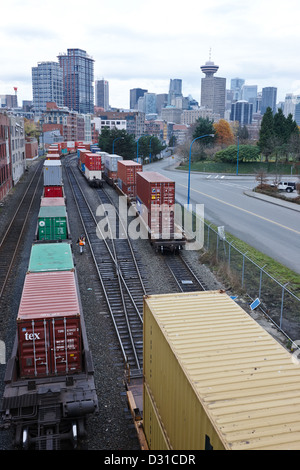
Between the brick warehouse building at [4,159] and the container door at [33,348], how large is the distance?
115 feet

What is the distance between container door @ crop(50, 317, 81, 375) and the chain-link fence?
827 centimetres

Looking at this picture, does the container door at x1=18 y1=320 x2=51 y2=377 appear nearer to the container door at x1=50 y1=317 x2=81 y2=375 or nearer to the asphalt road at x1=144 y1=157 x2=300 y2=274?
the container door at x1=50 y1=317 x2=81 y2=375

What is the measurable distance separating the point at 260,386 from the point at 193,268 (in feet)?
57.3

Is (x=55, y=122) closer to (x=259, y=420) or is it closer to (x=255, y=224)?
(x=255, y=224)

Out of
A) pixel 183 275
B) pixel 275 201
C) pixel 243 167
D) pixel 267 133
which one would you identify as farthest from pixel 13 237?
pixel 267 133

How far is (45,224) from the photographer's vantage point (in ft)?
77.2

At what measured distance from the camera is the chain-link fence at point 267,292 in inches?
655

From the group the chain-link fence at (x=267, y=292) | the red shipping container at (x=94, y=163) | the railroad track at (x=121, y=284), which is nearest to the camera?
the railroad track at (x=121, y=284)

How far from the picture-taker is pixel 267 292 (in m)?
19.8

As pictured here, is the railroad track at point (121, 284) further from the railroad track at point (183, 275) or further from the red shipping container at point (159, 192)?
the red shipping container at point (159, 192)

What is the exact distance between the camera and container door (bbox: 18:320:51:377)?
1097 centimetres

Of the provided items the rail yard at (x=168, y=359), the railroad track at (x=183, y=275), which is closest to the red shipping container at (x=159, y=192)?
the railroad track at (x=183, y=275)

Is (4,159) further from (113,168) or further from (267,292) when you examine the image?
(267,292)
